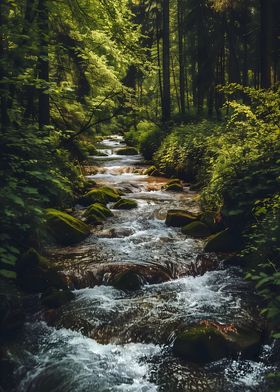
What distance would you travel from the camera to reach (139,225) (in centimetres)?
1145

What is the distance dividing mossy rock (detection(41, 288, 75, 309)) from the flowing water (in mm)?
130

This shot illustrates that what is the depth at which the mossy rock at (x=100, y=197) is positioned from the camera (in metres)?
13.6

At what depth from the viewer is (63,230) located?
10.1 meters

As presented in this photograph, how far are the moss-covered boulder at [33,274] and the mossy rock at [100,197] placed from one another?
19.6 ft

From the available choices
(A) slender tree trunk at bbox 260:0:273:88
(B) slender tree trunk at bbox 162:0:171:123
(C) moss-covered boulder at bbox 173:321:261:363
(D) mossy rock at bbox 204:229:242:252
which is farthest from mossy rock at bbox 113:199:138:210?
(B) slender tree trunk at bbox 162:0:171:123

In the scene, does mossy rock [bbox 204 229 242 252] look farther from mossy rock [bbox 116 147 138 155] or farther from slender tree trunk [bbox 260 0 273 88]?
mossy rock [bbox 116 147 138 155]

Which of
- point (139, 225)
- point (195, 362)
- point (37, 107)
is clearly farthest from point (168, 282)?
point (37, 107)

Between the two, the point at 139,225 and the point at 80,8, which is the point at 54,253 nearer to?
the point at 139,225

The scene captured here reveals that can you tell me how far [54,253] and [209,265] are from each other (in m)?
→ 3.49

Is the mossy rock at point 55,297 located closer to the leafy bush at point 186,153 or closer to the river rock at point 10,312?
the river rock at point 10,312

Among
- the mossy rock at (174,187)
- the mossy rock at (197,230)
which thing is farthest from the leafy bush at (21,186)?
the mossy rock at (174,187)

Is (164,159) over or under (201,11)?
under

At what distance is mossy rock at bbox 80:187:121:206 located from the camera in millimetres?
13628

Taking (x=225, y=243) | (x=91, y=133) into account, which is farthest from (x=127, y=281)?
(x=91, y=133)
